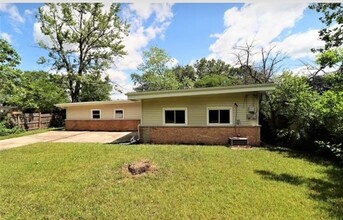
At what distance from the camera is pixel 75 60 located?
25500mm

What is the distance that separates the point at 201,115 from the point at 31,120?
14.3 m

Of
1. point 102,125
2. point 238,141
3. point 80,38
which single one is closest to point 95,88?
point 80,38

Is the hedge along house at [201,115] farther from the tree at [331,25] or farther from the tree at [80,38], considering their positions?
the tree at [80,38]

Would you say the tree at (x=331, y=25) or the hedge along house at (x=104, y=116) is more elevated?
the tree at (x=331, y=25)

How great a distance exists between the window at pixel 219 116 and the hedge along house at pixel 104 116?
7.42m

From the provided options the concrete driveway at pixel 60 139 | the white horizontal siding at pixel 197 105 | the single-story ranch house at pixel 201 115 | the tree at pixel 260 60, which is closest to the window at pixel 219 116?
the single-story ranch house at pixel 201 115

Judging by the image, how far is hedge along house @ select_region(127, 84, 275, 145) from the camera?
11.0 m

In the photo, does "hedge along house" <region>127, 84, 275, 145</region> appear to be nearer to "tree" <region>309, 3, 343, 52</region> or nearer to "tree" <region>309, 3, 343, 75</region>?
"tree" <region>309, 3, 343, 75</region>

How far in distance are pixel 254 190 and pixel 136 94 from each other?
7697 millimetres

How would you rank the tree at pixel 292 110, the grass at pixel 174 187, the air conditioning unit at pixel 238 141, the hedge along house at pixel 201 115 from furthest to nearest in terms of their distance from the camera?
the hedge along house at pixel 201 115 → the air conditioning unit at pixel 238 141 → the tree at pixel 292 110 → the grass at pixel 174 187

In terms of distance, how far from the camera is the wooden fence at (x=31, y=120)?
707 inches

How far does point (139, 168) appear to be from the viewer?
22.3 feet

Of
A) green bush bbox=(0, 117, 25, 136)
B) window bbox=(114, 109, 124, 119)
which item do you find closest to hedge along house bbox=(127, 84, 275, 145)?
window bbox=(114, 109, 124, 119)

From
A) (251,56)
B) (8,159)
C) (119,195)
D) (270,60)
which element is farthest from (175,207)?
(270,60)
